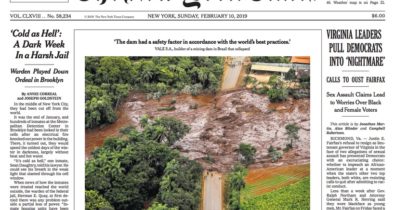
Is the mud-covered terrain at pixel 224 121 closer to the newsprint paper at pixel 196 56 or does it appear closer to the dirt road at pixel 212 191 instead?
the dirt road at pixel 212 191

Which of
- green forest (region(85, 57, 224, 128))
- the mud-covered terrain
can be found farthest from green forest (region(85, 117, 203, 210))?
green forest (region(85, 57, 224, 128))

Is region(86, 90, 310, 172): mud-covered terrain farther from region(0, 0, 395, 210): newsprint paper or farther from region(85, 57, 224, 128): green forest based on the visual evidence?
region(0, 0, 395, 210): newsprint paper

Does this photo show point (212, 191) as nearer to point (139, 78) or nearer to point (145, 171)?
point (145, 171)

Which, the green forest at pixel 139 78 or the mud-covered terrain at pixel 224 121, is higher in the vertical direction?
the green forest at pixel 139 78

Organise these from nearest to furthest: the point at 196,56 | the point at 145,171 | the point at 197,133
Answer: the point at 196,56 → the point at 145,171 → the point at 197,133

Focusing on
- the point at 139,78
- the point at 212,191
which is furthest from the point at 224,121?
the point at 139,78

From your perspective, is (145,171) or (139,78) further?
(139,78)

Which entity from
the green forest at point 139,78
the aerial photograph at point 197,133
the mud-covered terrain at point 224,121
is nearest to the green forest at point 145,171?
the aerial photograph at point 197,133
